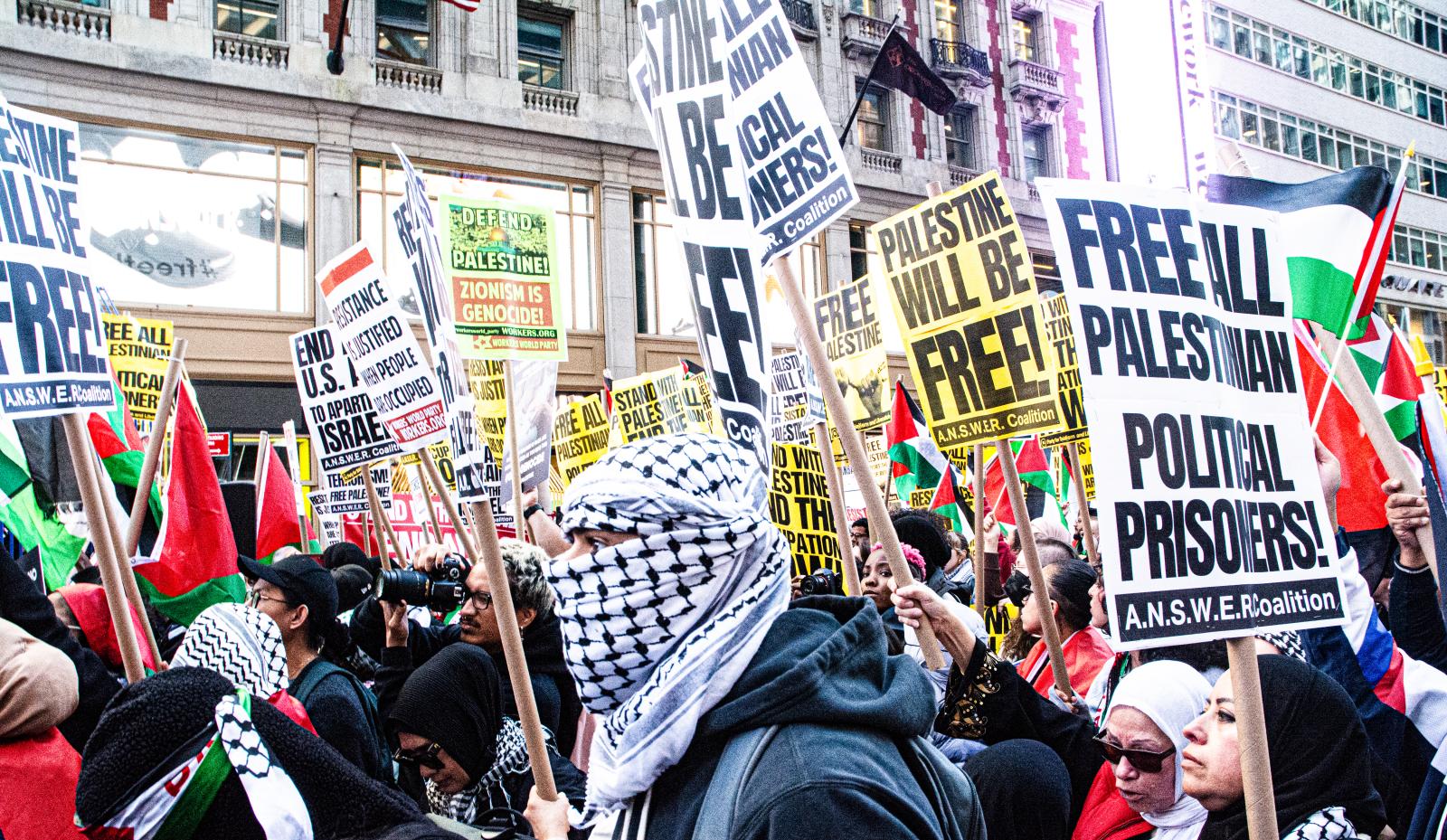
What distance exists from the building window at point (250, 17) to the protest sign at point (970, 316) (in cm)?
1760

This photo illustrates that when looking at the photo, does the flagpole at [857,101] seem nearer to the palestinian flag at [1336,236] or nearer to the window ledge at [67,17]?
the window ledge at [67,17]

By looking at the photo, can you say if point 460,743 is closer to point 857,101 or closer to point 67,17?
point 67,17

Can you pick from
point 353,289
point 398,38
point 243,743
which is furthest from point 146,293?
point 243,743

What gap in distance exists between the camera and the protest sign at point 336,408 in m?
7.21

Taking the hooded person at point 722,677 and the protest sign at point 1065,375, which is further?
the protest sign at point 1065,375

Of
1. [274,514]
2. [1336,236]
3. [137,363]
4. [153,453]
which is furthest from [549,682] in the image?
[137,363]

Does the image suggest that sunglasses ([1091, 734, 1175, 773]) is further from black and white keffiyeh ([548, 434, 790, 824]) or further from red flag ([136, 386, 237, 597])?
red flag ([136, 386, 237, 597])

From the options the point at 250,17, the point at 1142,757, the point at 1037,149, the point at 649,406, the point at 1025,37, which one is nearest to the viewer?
the point at 1142,757

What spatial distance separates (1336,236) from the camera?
14.0ft

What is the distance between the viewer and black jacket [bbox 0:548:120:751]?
3.42m

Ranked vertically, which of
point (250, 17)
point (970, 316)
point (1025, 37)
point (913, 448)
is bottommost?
point (913, 448)

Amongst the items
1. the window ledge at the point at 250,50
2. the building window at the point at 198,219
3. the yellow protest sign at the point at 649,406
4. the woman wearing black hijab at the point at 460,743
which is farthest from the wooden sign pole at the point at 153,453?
the window ledge at the point at 250,50

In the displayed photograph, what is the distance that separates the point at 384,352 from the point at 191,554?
1.39m

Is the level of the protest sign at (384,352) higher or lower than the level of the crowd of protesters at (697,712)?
higher
